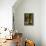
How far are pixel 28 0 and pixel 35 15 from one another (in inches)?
30.9

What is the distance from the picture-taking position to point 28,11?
5496 mm

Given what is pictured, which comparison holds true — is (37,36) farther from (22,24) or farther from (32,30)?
(22,24)

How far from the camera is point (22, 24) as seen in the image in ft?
18.2

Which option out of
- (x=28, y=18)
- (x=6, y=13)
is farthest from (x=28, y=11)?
(x=6, y=13)

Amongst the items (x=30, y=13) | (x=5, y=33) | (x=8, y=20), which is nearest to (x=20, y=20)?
(x=30, y=13)

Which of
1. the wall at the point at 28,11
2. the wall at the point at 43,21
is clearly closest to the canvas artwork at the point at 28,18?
the wall at the point at 28,11

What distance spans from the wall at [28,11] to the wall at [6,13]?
1.34 m

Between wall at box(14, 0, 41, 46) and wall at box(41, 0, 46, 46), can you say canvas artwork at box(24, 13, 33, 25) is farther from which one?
wall at box(41, 0, 46, 46)

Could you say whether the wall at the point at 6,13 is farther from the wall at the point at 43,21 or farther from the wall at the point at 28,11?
the wall at the point at 43,21

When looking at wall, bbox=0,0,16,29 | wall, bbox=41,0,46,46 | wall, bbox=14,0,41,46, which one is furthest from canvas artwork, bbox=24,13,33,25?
wall, bbox=0,0,16,29

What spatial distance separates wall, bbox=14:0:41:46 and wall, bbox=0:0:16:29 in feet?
4.40

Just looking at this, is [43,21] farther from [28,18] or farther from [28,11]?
[28,11]

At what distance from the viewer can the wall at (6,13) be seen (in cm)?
411

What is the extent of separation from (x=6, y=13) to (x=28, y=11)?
63.1 inches
